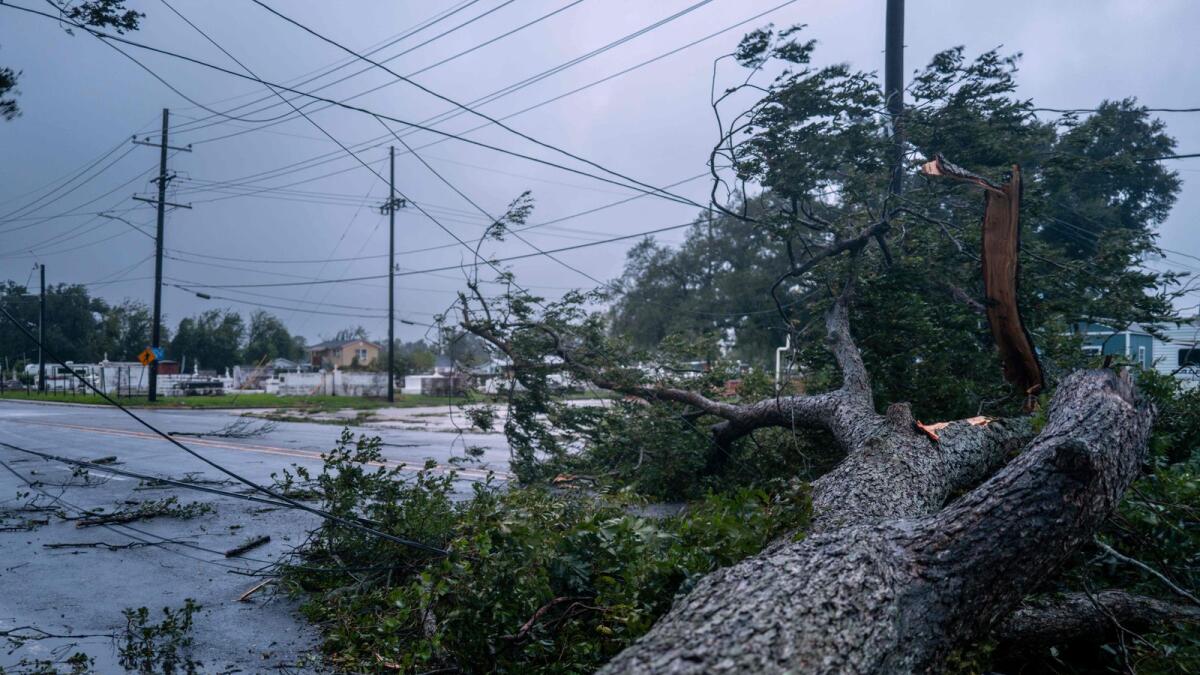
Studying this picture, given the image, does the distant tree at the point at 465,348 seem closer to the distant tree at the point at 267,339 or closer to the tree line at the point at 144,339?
the tree line at the point at 144,339

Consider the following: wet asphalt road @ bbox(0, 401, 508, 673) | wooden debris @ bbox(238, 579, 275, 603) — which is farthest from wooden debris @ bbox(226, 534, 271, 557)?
wooden debris @ bbox(238, 579, 275, 603)

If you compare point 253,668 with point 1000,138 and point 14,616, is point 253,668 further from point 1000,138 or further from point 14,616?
point 1000,138

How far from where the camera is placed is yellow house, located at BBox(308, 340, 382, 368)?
255ft

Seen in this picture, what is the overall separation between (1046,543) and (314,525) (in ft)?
20.0

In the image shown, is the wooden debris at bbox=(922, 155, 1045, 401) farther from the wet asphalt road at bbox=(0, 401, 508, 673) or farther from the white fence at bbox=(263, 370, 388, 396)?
the white fence at bbox=(263, 370, 388, 396)

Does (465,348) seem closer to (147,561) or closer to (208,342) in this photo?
(147,561)

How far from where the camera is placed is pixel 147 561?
6.03 meters

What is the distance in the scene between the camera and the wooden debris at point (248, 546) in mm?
6194

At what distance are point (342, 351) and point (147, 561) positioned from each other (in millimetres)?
77208

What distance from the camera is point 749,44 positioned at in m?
7.86

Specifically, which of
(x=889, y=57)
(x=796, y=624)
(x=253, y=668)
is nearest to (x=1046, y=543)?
(x=796, y=624)

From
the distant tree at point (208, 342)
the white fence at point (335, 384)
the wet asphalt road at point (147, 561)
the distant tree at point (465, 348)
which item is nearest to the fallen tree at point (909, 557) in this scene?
the wet asphalt road at point (147, 561)

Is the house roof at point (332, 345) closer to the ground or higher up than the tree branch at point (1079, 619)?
higher up

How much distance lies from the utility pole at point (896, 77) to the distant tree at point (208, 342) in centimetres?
5018
